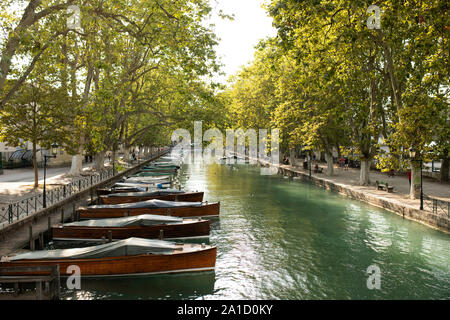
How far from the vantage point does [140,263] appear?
1266cm

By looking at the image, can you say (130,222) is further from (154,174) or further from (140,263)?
(154,174)

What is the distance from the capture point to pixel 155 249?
12.8m

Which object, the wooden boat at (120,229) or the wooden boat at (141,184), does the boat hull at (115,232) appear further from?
the wooden boat at (141,184)

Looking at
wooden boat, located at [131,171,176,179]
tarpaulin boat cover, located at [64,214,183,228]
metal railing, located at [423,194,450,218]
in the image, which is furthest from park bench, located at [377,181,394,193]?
wooden boat, located at [131,171,176,179]

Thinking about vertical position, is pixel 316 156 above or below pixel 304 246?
above

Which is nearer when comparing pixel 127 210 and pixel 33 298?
pixel 33 298

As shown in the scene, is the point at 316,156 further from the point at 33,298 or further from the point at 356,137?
the point at 33,298

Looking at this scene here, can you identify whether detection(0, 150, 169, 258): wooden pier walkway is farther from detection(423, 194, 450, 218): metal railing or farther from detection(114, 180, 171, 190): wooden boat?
detection(423, 194, 450, 218): metal railing

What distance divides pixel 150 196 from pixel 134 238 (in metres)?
11.2

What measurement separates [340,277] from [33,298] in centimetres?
1093

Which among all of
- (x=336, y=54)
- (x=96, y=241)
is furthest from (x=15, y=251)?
(x=336, y=54)

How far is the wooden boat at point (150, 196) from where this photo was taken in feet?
78.5

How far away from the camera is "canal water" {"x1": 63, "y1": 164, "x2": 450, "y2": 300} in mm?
11820
